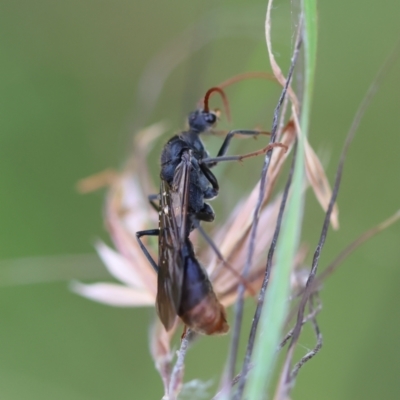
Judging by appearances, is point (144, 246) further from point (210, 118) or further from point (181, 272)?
point (210, 118)

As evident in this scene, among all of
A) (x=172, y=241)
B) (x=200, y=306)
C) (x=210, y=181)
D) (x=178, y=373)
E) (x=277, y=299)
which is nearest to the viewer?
(x=277, y=299)

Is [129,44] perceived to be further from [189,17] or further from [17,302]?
[17,302]

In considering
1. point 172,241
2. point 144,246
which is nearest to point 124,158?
point 144,246

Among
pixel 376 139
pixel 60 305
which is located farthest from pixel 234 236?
pixel 60 305

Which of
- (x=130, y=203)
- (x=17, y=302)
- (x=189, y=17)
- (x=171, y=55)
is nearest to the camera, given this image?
(x=130, y=203)

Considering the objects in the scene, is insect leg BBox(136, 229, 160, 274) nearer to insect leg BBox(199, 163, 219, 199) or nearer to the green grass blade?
insect leg BBox(199, 163, 219, 199)
